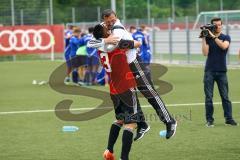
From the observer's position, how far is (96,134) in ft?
43.7

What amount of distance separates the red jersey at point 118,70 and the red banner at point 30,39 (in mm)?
35064

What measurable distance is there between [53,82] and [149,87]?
574 inches

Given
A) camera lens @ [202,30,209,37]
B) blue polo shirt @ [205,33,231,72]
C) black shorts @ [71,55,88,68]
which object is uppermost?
camera lens @ [202,30,209,37]

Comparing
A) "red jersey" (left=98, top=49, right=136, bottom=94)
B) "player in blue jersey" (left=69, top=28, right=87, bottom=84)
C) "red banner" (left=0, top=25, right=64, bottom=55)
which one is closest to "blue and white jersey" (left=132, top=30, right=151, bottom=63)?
"player in blue jersey" (left=69, top=28, right=87, bottom=84)

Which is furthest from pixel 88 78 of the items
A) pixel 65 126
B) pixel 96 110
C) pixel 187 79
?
pixel 65 126

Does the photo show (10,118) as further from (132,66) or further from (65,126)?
(132,66)

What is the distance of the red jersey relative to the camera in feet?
32.8

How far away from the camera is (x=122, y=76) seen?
1011cm

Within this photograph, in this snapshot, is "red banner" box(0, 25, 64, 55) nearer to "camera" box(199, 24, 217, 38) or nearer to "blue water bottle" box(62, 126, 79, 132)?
"blue water bottle" box(62, 126, 79, 132)

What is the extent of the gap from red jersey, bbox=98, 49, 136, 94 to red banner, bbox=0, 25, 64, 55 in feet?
115

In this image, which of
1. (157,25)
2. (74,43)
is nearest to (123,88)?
(74,43)

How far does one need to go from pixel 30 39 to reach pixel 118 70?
3546 cm

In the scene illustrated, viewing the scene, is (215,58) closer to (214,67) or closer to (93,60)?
(214,67)

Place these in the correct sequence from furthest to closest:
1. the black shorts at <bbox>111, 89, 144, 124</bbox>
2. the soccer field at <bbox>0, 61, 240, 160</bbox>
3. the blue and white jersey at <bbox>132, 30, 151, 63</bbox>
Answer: the blue and white jersey at <bbox>132, 30, 151, 63</bbox> < the soccer field at <bbox>0, 61, 240, 160</bbox> < the black shorts at <bbox>111, 89, 144, 124</bbox>
